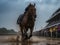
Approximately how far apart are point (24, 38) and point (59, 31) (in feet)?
57.8

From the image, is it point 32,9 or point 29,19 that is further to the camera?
point 29,19

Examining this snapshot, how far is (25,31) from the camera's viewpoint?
62.1 ft

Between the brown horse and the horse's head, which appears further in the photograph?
the brown horse

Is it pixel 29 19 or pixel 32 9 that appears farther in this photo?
pixel 29 19

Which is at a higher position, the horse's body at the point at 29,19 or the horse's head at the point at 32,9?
the horse's head at the point at 32,9

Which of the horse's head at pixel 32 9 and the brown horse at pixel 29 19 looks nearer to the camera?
the horse's head at pixel 32 9

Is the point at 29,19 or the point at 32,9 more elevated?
the point at 32,9

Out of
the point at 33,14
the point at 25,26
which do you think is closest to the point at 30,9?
the point at 33,14

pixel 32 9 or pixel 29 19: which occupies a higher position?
pixel 32 9

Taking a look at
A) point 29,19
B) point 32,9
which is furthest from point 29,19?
point 32,9

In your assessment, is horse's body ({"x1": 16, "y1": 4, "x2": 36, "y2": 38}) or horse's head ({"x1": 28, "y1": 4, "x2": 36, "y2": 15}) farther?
horse's body ({"x1": 16, "y1": 4, "x2": 36, "y2": 38})

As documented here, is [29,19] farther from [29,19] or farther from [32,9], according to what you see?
[32,9]

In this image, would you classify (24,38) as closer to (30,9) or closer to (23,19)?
(23,19)

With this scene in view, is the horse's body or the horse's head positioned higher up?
the horse's head
